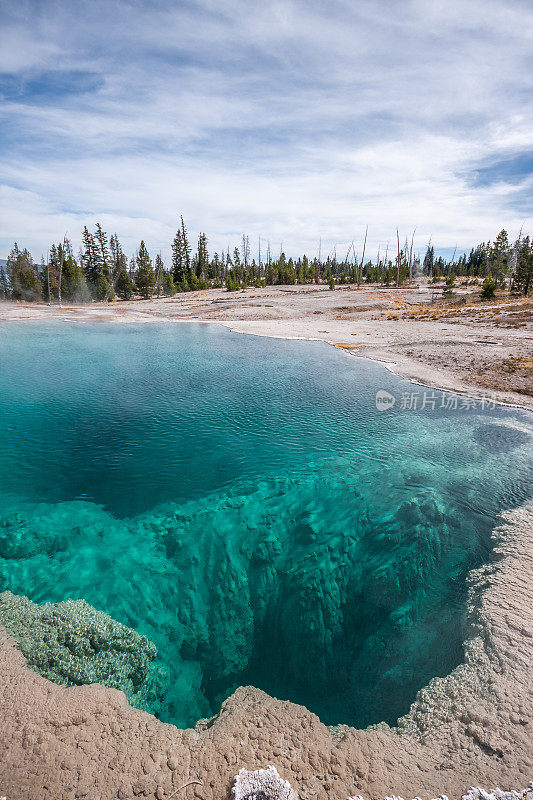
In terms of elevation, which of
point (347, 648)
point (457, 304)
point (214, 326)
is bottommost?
point (347, 648)

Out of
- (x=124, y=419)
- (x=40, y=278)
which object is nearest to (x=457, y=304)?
(x=124, y=419)

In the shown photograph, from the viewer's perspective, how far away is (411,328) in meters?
36.4

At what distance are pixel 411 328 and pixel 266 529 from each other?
32.4m

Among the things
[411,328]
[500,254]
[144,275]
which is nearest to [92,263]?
[144,275]

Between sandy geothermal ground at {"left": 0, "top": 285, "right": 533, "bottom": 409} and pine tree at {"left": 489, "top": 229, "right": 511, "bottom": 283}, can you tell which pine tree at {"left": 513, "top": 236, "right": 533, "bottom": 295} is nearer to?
sandy geothermal ground at {"left": 0, "top": 285, "right": 533, "bottom": 409}

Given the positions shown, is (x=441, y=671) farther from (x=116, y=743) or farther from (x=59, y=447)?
(x=59, y=447)

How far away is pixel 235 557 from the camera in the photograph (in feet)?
27.2

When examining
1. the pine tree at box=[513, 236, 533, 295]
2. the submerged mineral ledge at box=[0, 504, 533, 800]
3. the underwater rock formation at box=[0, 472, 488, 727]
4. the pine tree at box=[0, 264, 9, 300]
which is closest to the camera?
the submerged mineral ledge at box=[0, 504, 533, 800]

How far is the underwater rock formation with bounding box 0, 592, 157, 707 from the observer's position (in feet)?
19.2

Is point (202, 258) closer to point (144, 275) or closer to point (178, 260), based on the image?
point (178, 260)

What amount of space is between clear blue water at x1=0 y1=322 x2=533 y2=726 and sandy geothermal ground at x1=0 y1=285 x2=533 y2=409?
4796mm

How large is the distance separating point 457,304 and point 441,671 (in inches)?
2076

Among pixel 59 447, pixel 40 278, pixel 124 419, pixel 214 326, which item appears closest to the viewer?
pixel 59 447

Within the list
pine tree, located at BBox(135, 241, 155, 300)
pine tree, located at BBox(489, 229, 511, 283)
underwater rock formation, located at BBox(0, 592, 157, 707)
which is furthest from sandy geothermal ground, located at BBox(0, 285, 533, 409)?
pine tree, located at BBox(489, 229, 511, 283)
